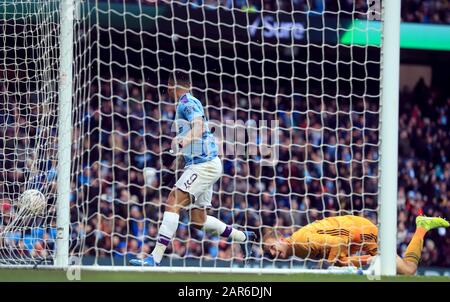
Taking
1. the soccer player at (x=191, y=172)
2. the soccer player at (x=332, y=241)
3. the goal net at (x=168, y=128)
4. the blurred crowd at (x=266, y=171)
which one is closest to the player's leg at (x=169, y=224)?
Answer: the soccer player at (x=191, y=172)

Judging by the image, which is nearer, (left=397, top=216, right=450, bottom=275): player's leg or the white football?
the white football

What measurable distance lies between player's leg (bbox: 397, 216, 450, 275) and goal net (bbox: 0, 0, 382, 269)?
47 cm

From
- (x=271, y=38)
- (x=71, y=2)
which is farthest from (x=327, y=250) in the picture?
(x=271, y=38)

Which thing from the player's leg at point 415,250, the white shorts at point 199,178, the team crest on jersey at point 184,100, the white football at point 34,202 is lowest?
the player's leg at point 415,250

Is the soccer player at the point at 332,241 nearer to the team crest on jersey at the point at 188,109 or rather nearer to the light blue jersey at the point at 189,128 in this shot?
the light blue jersey at the point at 189,128

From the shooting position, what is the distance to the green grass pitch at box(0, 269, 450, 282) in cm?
740

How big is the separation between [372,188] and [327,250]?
21.8 feet

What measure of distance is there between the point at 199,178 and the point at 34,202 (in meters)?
1.44

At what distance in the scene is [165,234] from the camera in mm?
8828

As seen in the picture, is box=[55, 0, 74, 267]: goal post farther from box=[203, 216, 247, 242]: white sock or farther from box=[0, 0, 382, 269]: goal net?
box=[203, 216, 247, 242]: white sock

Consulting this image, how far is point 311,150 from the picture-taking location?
14938 millimetres

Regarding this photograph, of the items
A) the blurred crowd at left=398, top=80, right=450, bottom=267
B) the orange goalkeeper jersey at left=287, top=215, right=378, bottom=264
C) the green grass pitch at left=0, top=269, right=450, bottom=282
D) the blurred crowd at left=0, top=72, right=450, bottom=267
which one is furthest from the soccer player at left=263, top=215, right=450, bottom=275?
the blurred crowd at left=398, top=80, right=450, bottom=267

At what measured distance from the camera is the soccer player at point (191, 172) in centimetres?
878

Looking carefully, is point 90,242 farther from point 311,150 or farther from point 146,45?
point 146,45
